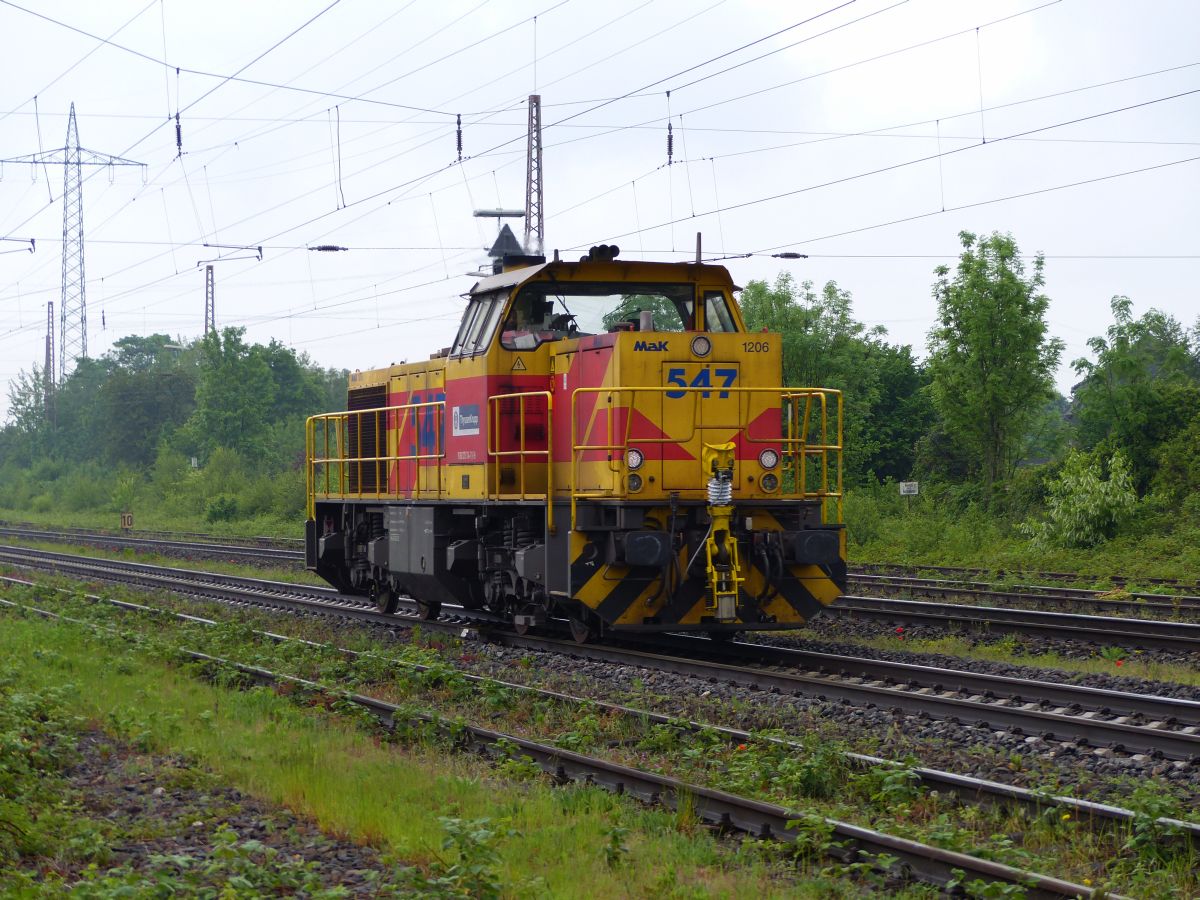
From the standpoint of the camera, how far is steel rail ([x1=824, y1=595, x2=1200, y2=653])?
39.9 ft

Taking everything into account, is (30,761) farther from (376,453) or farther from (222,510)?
(222,510)

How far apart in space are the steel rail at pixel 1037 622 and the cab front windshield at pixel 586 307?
441 centimetres

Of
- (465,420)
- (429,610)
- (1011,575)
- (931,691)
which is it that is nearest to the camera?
(931,691)

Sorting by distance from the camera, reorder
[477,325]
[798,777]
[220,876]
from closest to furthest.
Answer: [220,876]
[798,777]
[477,325]

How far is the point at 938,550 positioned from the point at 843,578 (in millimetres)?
12572

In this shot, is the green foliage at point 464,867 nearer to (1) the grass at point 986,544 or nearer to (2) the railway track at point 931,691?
(2) the railway track at point 931,691

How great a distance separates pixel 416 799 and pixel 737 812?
174 cm

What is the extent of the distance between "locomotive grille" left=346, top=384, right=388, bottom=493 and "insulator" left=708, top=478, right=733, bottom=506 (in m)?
5.38

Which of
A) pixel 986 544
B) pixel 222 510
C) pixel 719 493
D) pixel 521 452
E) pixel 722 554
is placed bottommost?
pixel 986 544

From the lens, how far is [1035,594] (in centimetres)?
1695

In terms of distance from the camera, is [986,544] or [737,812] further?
[986,544]

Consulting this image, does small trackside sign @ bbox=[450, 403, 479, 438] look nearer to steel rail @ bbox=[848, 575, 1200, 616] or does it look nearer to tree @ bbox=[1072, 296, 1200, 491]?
steel rail @ bbox=[848, 575, 1200, 616]

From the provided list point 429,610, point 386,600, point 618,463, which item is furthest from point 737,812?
point 386,600

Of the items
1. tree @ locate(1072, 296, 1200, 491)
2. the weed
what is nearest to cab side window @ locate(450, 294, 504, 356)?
the weed
